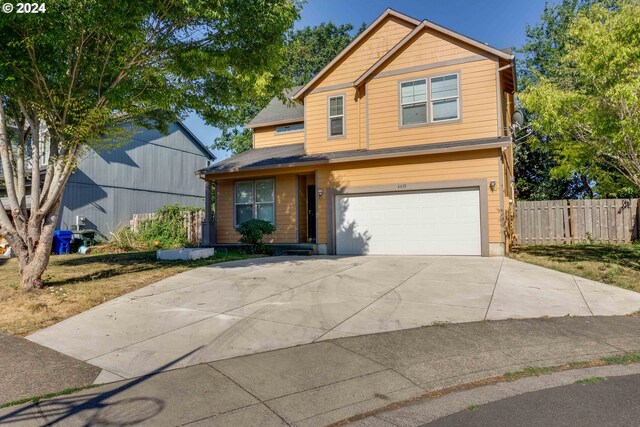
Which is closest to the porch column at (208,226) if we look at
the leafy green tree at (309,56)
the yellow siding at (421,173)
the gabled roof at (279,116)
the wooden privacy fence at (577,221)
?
the gabled roof at (279,116)

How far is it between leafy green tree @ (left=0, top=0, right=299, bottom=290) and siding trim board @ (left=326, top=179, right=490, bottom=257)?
5167 millimetres

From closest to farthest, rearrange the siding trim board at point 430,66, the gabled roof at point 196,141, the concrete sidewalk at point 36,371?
1. the concrete sidewalk at point 36,371
2. the siding trim board at point 430,66
3. the gabled roof at point 196,141

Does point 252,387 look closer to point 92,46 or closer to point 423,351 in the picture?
point 423,351

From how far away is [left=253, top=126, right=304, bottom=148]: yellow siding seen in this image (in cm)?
1709

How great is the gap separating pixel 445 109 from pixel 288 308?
29.3 feet

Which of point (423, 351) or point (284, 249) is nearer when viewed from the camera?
point (423, 351)

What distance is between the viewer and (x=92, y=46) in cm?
728

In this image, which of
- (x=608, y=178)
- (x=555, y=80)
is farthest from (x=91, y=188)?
(x=555, y=80)

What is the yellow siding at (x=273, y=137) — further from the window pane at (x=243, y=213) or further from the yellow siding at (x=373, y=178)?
the window pane at (x=243, y=213)

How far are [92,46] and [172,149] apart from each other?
17501mm

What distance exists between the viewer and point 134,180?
21.6m

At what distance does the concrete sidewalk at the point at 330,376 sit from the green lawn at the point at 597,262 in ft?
10.2

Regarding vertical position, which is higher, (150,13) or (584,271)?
(150,13)

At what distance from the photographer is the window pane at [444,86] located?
11.9m
